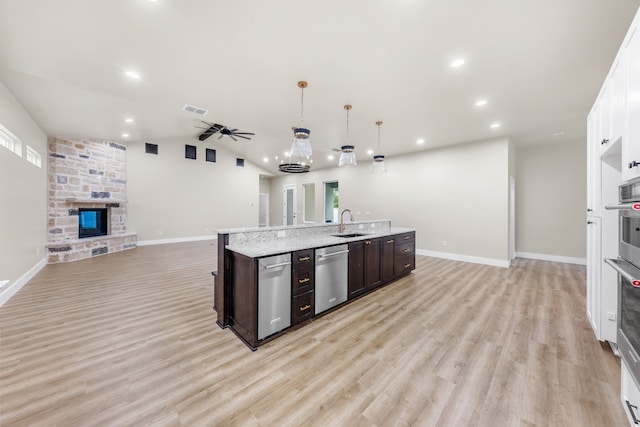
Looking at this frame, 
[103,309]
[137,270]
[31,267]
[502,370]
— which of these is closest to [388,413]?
[502,370]

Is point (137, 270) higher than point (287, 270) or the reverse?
the reverse

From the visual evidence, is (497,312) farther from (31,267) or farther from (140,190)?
(140,190)

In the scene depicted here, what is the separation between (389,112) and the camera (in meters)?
4.15

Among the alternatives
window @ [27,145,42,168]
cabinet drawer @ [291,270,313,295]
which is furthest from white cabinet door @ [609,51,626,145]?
window @ [27,145,42,168]

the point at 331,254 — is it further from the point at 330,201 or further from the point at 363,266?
the point at 330,201

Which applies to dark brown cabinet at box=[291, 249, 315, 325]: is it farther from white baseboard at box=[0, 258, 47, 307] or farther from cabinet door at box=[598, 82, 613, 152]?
white baseboard at box=[0, 258, 47, 307]

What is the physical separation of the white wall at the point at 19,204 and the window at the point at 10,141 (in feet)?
0.25

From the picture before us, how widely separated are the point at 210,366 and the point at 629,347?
2823 mm

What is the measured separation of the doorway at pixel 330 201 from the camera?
1001cm

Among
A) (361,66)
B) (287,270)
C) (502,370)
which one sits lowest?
(502,370)

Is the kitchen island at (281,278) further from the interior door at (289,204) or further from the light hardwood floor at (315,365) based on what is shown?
the interior door at (289,204)

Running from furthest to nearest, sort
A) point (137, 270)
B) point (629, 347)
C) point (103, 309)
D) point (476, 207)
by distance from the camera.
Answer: point (476, 207)
point (137, 270)
point (103, 309)
point (629, 347)

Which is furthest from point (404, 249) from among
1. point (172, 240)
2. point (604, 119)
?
point (172, 240)

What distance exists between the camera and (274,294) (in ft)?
7.93
